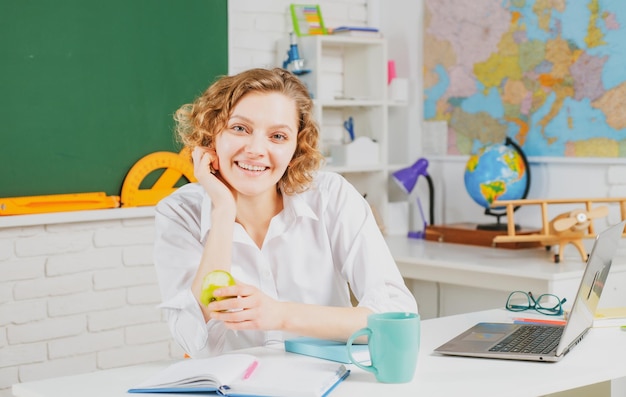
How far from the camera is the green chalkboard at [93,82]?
303cm

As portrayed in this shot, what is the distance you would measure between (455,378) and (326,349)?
0.26 meters

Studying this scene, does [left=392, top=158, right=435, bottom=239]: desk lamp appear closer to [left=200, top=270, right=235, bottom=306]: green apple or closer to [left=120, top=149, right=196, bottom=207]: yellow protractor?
[left=120, top=149, right=196, bottom=207]: yellow protractor

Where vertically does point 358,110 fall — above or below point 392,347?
above

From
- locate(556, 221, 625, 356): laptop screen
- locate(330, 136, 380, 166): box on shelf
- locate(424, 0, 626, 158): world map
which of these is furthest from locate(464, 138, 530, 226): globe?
locate(556, 221, 625, 356): laptop screen

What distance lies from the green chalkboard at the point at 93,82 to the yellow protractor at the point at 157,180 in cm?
3

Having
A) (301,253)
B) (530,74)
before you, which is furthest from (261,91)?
(530,74)

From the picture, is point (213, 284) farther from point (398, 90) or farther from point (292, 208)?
point (398, 90)

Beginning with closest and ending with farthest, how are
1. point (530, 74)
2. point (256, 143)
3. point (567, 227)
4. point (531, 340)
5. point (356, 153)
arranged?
point (531, 340) → point (256, 143) → point (567, 227) → point (530, 74) → point (356, 153)

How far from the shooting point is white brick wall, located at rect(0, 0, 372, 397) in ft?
10.1

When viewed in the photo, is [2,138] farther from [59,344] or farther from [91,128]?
[59,344]

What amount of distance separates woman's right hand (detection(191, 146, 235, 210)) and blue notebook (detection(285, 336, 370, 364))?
0.35 metres

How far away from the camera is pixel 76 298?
3.22m

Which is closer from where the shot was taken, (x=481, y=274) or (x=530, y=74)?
(x=481, y=274)

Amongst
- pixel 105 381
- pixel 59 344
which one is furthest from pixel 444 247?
pixel 105 381
